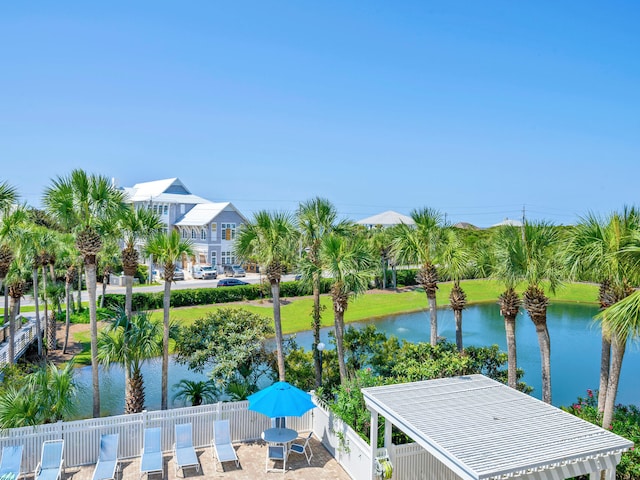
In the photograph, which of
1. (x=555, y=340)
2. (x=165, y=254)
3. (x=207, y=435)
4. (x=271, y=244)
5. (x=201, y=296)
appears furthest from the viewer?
(x=201, y=296)

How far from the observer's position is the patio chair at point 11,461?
31.8ft

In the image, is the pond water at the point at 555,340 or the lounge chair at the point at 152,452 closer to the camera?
the lounge chair at the point at 152,452

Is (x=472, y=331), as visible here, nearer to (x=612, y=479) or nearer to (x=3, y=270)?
(x=612, y=479)

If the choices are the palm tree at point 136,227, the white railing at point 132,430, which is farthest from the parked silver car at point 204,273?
the white railing at point 132,430

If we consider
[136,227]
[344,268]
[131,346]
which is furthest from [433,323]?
[136,227]

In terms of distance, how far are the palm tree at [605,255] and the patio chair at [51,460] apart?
38.2 feet

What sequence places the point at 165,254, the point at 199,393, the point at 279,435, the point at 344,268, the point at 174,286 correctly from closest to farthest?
1. the point at 279,435
2. the point at 165,254
3. the point at 344,268
4. the point at 199,393
5. the point at 174,286

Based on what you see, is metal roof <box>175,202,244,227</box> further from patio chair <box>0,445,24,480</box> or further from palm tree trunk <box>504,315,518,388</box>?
patio chair <box>0,445,24,480</box>

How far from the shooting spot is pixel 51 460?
10.2 meters

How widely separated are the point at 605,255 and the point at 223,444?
9460mm

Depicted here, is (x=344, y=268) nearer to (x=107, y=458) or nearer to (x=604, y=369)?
(x=604, y=369)

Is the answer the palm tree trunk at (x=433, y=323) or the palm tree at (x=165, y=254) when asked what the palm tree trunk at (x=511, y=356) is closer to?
the palm tree trunk at (x=433, y=323)

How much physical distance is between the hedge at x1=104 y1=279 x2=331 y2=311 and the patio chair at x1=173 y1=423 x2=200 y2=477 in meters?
18.2

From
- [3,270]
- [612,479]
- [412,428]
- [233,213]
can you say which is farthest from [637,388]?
[233,213]
